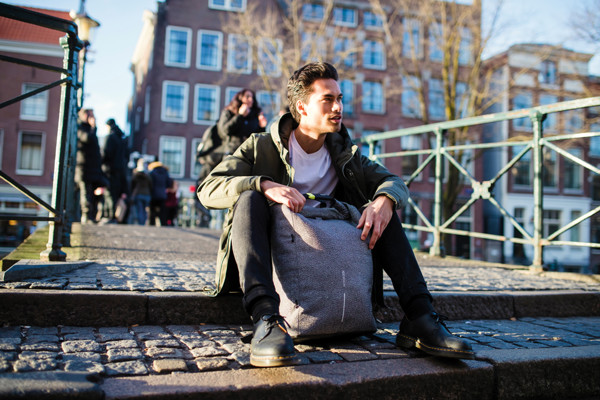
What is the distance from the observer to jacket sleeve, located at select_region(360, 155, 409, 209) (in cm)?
232

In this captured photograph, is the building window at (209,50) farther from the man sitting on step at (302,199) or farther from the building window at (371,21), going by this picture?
the man sitting on step at (302,199)

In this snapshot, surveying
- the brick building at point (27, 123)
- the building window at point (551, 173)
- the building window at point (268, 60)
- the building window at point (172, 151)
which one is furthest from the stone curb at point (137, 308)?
the building window at point (551, 173)

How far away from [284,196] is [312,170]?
45 cm

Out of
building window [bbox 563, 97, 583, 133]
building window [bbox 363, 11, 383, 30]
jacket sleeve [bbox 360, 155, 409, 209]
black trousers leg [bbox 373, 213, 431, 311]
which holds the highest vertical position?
building window [bbox 363, 11, 383, 30]

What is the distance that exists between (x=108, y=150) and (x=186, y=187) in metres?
15.4

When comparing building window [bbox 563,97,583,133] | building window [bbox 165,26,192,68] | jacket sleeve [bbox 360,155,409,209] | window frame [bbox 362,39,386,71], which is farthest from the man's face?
window frame [bbox 362,39,386,71]

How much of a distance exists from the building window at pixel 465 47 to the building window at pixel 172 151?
14.2 metres

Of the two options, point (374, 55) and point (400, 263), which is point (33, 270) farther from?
point (374, 55)

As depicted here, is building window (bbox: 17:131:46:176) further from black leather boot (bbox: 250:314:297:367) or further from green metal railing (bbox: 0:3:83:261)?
black leather boot (bbox: 250:314:297:367)

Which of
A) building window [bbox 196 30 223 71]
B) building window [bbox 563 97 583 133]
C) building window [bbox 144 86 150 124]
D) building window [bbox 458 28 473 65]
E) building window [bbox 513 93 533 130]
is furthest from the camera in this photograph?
building window [bbox 144 86 150 124]

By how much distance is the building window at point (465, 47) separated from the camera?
16.7 metres

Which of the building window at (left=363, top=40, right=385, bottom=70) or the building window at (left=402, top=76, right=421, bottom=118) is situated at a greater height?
the building window at (left=363, top=40, right=385, bottom=70)

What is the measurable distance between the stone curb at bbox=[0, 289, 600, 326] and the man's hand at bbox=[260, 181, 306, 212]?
66 cm

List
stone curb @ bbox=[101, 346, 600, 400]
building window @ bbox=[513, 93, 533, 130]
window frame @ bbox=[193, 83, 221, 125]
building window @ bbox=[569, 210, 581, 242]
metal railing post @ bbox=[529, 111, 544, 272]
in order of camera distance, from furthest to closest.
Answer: building window @ bbox=[569, 210, 581, 242]
building window @ bbox=[513, 93, 533, 130]
window frame @ bbox=[193, 83, 221, 125]
metal railing post @ bbox=[529, 111, 544, 272]
stone curb @ bbox=[101, 346, 600, 400]
